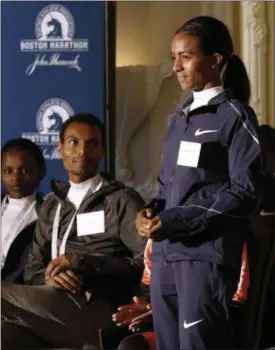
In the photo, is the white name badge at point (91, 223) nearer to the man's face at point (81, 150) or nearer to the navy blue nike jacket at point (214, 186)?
the man's face at point (81, 150)

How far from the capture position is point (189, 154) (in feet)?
5.38

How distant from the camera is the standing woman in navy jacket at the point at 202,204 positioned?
1599mm

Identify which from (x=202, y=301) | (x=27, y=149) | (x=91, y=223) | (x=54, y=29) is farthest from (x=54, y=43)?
(x=202, y=301)

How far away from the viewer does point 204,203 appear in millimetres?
1610

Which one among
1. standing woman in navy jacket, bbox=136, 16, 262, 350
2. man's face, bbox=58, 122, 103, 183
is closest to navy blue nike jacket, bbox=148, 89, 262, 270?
standing woman in navy jacket, bbox=136, 16, 262, 350

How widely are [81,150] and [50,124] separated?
764 mm

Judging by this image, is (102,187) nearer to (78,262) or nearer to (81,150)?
(81,150)

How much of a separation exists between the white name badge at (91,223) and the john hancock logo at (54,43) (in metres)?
1.01

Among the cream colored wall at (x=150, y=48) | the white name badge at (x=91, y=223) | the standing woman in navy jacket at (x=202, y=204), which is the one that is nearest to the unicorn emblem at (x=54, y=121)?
the cream colored wall at (x=150, y=48)

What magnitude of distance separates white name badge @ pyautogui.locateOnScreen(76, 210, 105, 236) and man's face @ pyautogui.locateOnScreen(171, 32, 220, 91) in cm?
75

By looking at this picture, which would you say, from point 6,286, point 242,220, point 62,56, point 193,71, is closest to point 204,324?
point 242,220

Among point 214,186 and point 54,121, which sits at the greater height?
point 54,121

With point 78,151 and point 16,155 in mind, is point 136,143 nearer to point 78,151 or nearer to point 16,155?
point 16,155

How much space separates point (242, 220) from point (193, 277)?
17 cm
